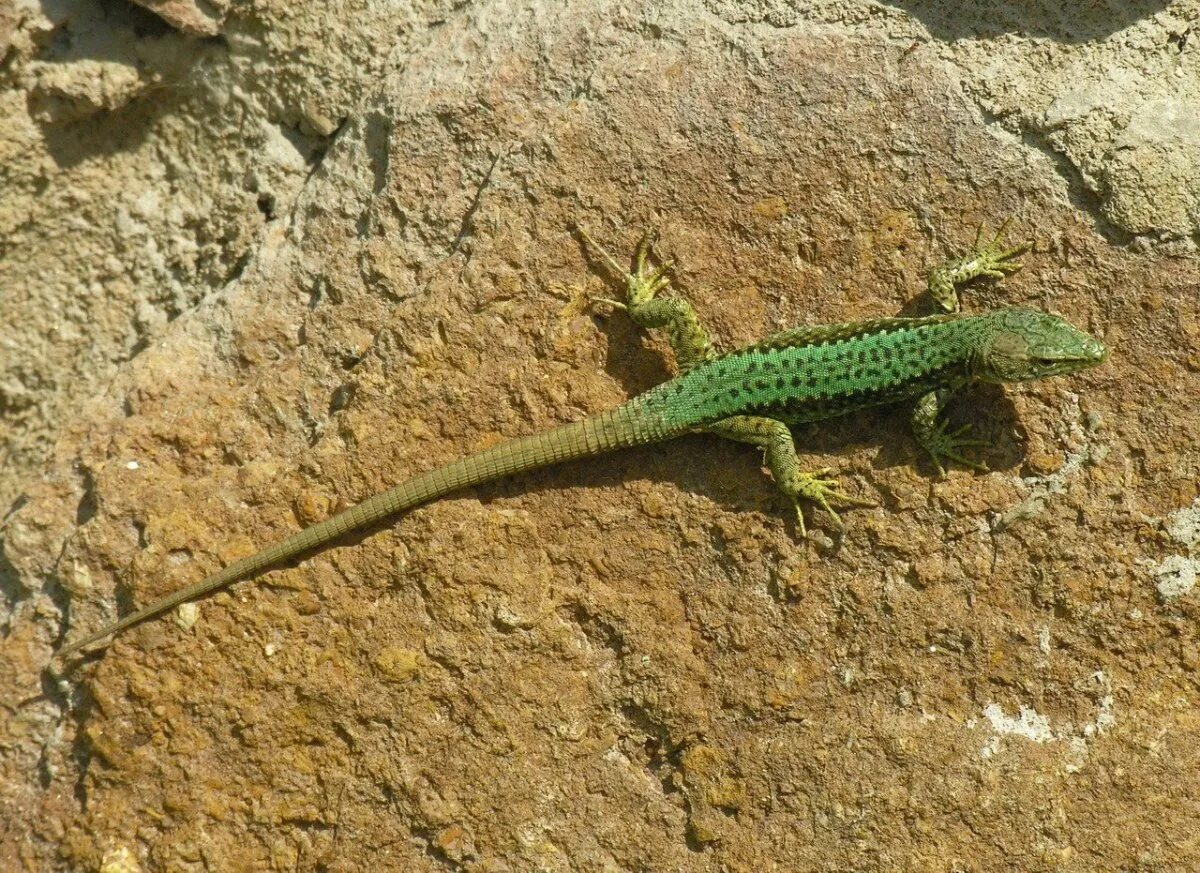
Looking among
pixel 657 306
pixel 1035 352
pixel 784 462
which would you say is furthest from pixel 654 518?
pixel 1035 352

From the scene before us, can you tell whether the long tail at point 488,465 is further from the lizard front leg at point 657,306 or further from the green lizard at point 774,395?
the lizard front leg at point 657,306

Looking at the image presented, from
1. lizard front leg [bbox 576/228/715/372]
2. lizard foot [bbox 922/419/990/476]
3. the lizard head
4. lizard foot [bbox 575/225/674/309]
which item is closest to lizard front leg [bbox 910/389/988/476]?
lizard foot [bbox 922/419/990/476]

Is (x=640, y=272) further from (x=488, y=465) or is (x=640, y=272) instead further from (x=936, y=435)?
(x=936, y=435)

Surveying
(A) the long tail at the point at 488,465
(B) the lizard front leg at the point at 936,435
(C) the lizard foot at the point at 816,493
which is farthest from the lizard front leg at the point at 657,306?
(B) the lizard front leg at the point at 936,435

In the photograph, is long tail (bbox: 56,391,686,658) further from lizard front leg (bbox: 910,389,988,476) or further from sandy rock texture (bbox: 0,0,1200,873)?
lizard front leg (bbox: 910,389,988,476)

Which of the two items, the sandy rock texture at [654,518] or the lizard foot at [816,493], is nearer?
the sandy rock texture at [654,518]

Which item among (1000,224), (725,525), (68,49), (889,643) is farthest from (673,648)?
(68,49)
